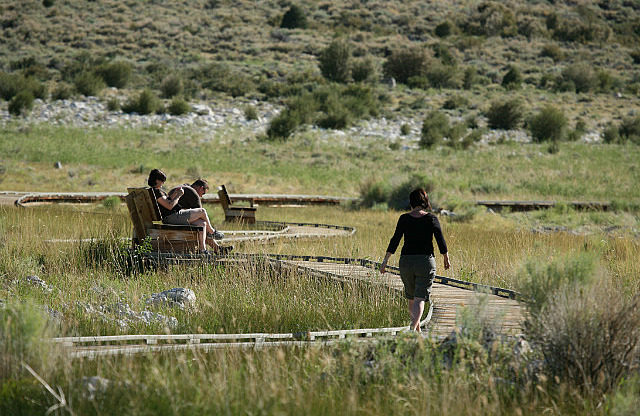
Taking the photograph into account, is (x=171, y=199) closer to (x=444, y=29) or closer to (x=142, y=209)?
(x=142, y=209)

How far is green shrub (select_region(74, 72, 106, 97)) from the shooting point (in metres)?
45.8

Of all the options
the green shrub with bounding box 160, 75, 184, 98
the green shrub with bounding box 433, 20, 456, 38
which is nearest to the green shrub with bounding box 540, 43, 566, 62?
the green shrub with bounding box 433, 20, 456, 38

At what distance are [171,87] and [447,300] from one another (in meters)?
43.1

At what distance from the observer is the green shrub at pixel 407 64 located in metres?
58.8

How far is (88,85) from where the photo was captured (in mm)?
45812

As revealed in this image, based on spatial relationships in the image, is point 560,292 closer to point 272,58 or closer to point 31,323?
point 31,323

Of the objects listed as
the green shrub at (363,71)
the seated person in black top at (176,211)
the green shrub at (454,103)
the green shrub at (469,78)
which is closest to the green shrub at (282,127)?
the green shrub at (454,103)

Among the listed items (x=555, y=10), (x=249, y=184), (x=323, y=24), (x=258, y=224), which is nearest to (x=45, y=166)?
(x=249, y=184)

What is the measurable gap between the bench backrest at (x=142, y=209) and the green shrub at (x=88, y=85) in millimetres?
38824

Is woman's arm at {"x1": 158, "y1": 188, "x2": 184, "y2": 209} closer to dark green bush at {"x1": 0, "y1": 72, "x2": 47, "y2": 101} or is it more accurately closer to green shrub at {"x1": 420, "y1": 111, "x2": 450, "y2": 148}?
green shrub at {"x1": 420, "y1": 111, "x2": 450, "y2": 148}

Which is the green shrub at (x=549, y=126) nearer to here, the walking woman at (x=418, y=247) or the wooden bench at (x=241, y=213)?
the wooden bench at (x=241, y=213)

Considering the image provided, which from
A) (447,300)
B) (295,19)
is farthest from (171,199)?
(295,19)

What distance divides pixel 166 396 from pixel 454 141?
122ft

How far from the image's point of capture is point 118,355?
5375 millimetres
